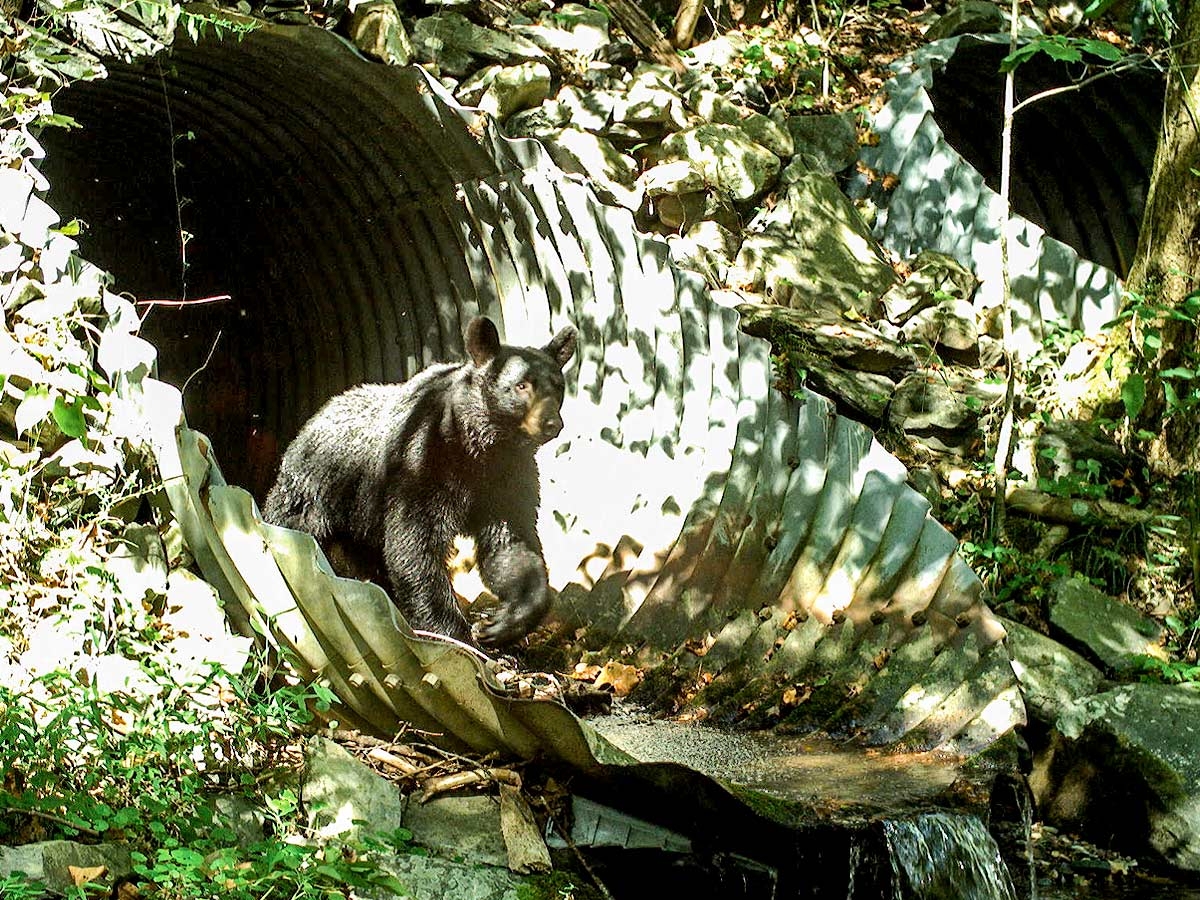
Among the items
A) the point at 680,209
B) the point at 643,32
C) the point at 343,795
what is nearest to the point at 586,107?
the point at 680,209

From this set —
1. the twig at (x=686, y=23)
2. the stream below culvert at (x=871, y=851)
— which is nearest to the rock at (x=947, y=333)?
the twig at (x=686, y=23)

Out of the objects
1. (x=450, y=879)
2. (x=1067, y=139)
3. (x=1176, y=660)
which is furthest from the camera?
(x=1067, y=139)

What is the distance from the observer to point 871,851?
463cm

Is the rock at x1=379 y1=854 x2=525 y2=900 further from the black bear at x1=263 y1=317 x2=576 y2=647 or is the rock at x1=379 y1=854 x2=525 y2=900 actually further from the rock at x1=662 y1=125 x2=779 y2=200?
the rock at x1=662 y1=125 x2=779 y2=200

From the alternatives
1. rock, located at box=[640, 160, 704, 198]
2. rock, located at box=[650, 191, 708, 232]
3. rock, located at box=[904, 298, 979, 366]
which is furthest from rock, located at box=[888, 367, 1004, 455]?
rock, located at box=[640, 160, 704, 198]

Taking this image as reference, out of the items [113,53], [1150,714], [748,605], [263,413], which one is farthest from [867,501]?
[263,413]

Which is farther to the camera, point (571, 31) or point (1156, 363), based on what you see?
point (571, 31)

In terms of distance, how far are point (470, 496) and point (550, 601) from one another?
28.7 inches

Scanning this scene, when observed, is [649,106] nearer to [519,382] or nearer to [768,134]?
[768,134]

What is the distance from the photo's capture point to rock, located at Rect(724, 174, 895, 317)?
27.2 feet

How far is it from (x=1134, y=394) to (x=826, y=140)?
10.2 ft

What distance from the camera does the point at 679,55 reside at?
9.25 meters

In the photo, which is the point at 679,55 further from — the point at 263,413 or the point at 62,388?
the point at 62,388

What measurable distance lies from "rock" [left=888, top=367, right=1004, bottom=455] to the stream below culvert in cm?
284
